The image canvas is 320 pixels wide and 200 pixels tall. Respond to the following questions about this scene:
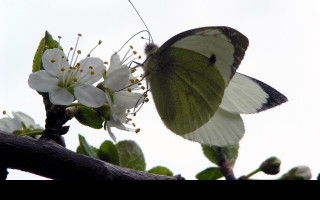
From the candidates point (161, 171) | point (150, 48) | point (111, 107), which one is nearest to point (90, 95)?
point (111, 107)

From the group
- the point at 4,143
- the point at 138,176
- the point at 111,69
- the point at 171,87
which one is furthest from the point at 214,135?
the point at 4,143

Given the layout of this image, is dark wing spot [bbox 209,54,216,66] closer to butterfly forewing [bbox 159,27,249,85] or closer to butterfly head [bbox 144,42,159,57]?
butterfly forewing [bbox 159,27,249,85]

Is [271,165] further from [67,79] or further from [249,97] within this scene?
[67,79]

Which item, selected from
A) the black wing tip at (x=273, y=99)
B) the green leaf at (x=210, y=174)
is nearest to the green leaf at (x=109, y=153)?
the green leaf at (x=210, y=174)

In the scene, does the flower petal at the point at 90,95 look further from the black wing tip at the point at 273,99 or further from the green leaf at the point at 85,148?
the black wing tip at the point at 273,99

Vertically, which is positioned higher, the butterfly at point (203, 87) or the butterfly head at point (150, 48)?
the butterfly head at point (150, 48)

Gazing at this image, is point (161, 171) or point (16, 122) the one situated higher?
point (16, 122)
